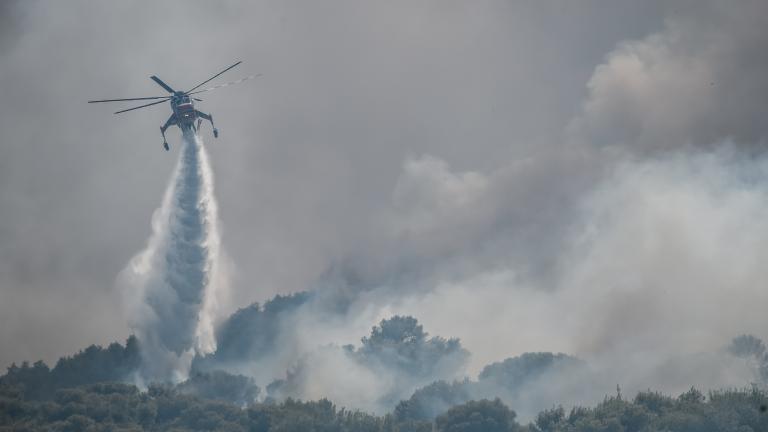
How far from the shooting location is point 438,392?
555 ft

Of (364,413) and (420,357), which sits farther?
(420,357)

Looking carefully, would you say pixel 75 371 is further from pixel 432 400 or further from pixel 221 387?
pixel 432 400

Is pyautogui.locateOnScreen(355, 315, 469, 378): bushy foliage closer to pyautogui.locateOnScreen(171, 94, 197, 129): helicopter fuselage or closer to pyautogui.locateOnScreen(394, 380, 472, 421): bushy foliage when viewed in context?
pyautogui.locateOnScreen(394, 380, 472, 421): bushy foliage

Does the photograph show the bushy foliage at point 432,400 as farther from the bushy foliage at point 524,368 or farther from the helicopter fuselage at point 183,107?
the helicopter fuselage at point 183,107

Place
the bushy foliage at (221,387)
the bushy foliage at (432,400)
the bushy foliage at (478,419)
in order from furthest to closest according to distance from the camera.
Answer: the bushy foliage at (221,387) → the bushy foliage at (432,400) → the bushy foliage at (478,419)

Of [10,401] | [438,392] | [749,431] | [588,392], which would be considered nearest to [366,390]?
[438,392]

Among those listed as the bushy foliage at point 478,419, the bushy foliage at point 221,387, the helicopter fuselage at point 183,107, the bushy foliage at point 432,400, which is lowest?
the bushy foliage at point 478,419

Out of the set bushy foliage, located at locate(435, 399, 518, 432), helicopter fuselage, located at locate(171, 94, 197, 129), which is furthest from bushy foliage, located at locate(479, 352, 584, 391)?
helicopter fuselage, located at locate(171, 94, 197, 129)

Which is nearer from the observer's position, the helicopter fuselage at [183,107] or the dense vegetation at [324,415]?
the dense vegetation at [324,415]

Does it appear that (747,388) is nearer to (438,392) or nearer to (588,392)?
(588,392)

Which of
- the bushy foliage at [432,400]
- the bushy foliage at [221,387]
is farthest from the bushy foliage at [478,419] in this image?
the bushy foliage at [221,387]

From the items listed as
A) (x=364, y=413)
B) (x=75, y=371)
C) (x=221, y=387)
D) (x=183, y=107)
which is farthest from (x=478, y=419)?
(x=75, y=371)

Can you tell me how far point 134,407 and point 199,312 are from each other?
13.4 m

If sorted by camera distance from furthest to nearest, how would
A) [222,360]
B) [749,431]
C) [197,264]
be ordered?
[222,360]
[197,264]
[749,431]
